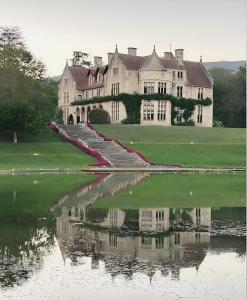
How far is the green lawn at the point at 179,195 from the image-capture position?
82.8 feet

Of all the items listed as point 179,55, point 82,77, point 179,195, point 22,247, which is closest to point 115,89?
point 179,55

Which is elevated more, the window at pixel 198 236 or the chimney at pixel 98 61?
the chimney at pixel 98 61

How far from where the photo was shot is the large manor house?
278ft

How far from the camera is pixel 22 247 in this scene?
51.1 ft

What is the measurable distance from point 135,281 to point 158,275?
0.75 meters

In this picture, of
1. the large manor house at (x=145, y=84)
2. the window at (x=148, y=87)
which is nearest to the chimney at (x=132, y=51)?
the large manor house at (x=145, y=84)

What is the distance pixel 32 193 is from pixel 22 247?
13.6 meters

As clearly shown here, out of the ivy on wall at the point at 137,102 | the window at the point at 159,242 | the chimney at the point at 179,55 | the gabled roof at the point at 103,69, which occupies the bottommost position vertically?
the window at the point at 159,242

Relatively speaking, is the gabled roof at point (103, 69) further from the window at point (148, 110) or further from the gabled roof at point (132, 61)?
the window at point (148, 110)

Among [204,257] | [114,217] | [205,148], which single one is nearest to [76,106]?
[205,148]

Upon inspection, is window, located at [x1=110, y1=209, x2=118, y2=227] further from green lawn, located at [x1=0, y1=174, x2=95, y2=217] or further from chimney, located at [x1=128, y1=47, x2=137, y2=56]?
chimney, located at [x1=128, y1=47, x2=137, y2=56]

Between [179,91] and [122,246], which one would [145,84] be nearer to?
[179,91]

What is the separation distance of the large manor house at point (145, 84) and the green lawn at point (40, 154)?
2086cm

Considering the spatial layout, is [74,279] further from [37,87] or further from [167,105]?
[167,105]
